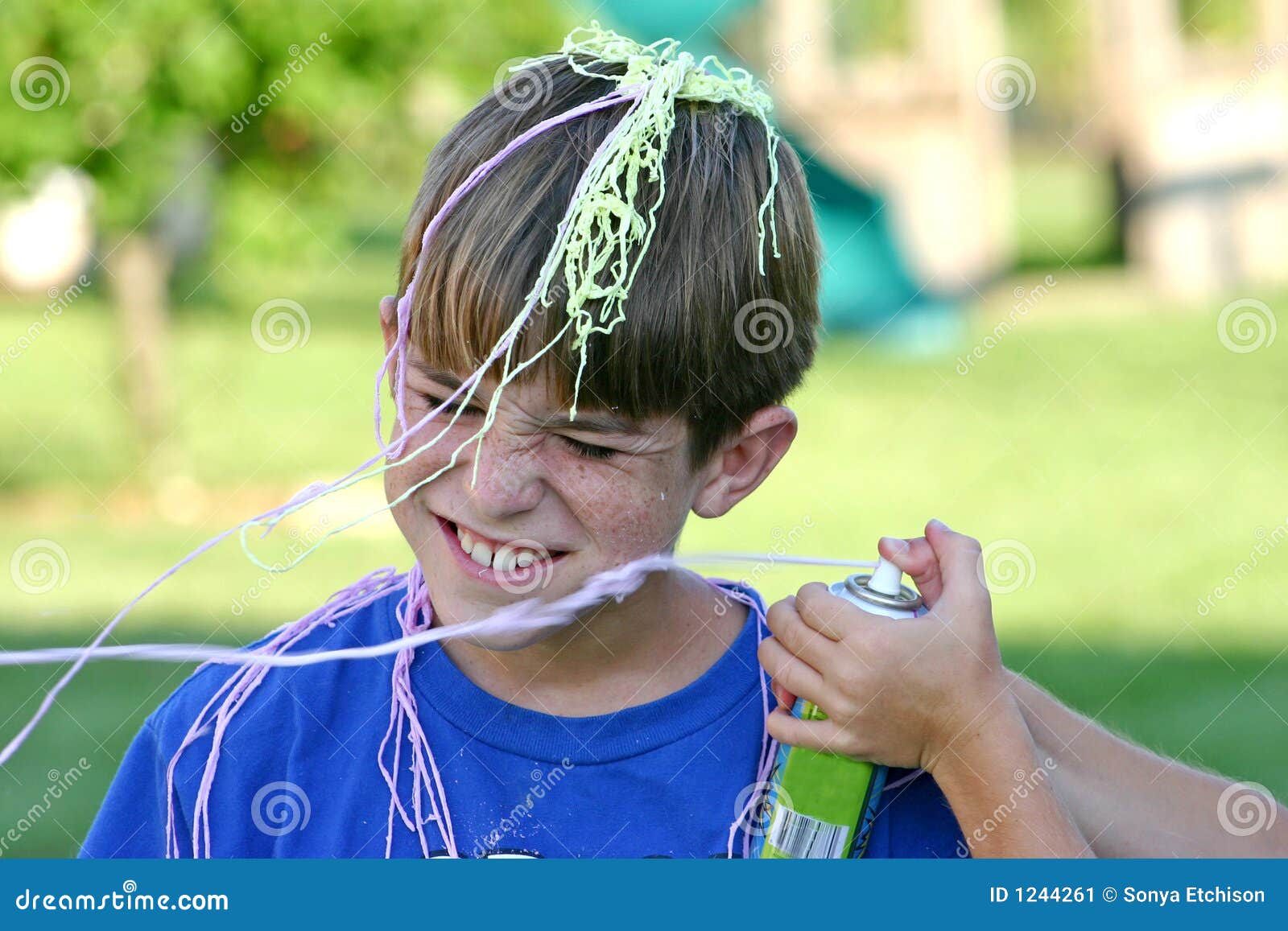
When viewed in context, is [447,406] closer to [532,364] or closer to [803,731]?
[532,364]

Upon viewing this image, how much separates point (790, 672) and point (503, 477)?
1.44 ft

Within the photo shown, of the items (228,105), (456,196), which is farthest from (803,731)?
(228,105)

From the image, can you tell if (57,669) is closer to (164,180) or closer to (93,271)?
(164,180)

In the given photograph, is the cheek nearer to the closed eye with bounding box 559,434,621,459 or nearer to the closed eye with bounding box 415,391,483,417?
the closed eye with bounding box 559,434,621,459

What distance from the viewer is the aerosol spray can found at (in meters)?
1.77

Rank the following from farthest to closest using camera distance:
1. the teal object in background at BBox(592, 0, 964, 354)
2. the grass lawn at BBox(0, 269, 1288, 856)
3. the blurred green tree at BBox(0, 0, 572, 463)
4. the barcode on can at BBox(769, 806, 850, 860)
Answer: the teal object in background at BBox(592, 0, 964, 354)
the blurred green tree at BBox(0, 0, 572, 463)
the grass lawn at BBox(0, 269, 1288, 856)
the barcode on can at BBox(769, 806, 850, 860)

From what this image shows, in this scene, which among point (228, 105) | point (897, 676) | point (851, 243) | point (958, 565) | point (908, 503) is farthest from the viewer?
point (851, 243)

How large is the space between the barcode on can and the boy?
148mm

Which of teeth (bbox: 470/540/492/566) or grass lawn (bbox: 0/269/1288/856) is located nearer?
teeth (bbox: 470/540/492/566)

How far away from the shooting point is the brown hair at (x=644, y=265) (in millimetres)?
1853

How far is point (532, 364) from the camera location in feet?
5.97

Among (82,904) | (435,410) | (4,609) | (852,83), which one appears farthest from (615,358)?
(852,83)

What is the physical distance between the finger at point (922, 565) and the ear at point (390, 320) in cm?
73

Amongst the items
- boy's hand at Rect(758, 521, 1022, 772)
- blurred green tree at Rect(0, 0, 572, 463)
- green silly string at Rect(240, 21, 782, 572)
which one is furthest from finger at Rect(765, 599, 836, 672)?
blurred green tree at Rect(0, 0, 572, 463)
